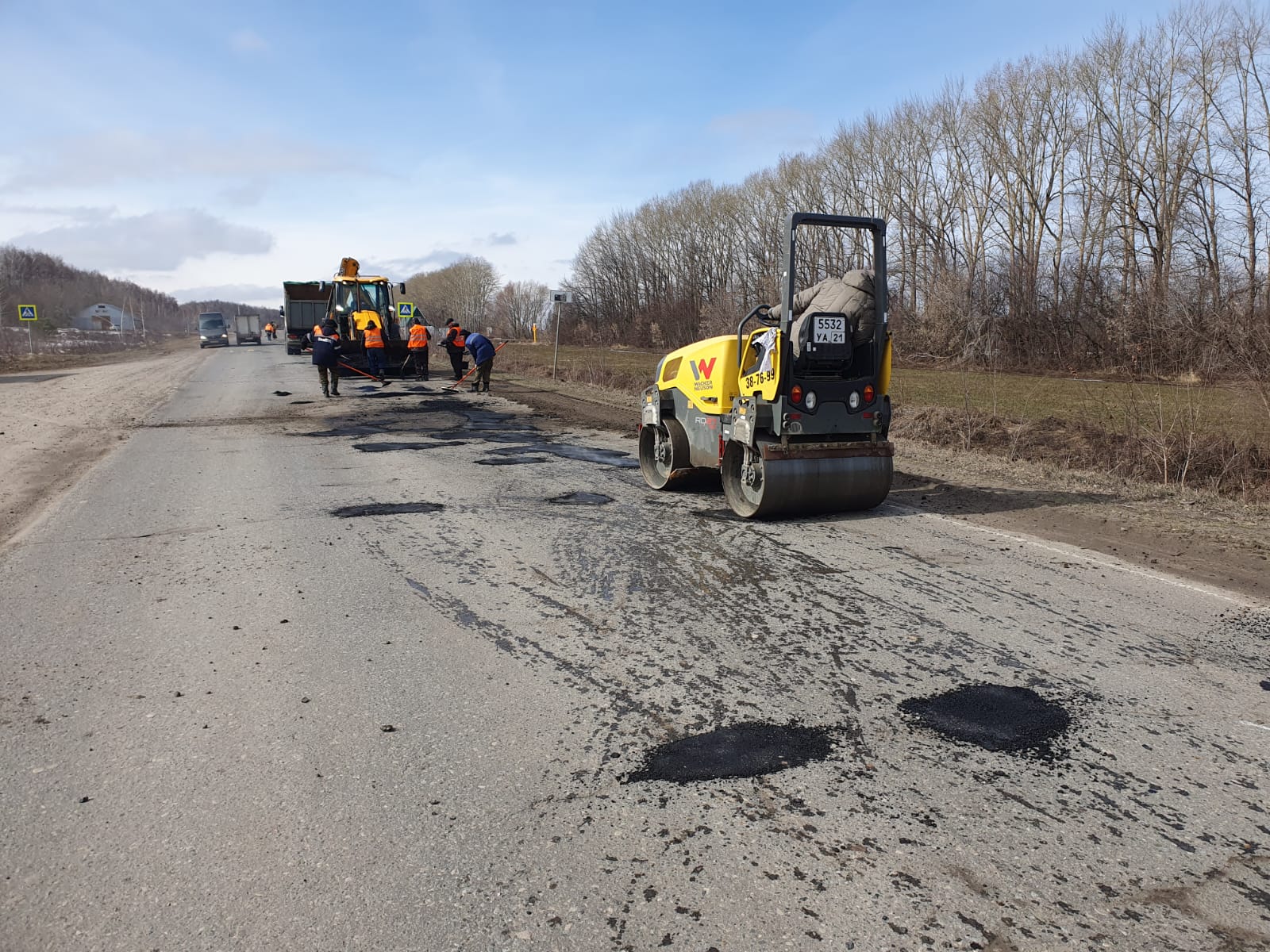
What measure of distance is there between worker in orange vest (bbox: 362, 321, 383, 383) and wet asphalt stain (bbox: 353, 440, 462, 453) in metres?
9.58

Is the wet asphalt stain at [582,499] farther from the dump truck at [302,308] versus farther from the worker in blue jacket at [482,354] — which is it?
the dump truck at [302,308]

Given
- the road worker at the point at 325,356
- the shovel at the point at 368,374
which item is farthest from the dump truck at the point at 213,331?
the road worker at the point at 325,356

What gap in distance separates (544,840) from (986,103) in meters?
50.2

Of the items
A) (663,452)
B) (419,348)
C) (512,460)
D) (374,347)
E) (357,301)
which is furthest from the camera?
(357,301)

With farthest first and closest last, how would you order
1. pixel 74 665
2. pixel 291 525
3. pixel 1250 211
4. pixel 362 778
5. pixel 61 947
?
pixel 1250 211
pixel 291 525
pixel 74 665
pixel 362 778
pixel 61 947

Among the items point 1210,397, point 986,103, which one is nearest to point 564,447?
point 1210,397

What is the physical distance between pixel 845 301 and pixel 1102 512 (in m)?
3.36

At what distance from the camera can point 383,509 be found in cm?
838

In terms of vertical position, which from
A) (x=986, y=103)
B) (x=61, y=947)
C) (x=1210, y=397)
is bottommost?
(x=61, y=947)

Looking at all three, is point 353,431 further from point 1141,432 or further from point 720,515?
point 1141,432

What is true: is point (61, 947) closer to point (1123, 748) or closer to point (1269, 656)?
point (1123, 748)

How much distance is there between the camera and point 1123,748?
3.67m

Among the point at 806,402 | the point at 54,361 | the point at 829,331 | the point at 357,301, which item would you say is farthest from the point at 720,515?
the point at 54,361

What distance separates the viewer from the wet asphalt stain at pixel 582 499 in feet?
28.9
